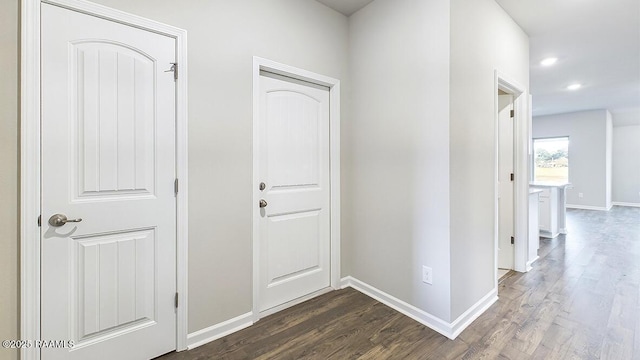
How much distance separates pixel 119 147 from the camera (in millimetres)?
1545

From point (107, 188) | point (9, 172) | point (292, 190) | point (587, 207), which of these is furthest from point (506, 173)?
point (587, 207)

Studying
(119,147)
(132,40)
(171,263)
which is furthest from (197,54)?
(171,263)

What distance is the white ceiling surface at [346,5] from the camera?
8.01 feet

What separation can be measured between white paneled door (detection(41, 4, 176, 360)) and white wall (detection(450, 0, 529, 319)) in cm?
193

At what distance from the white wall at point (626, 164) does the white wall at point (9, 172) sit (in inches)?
477

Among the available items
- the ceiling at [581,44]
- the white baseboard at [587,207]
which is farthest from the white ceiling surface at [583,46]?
the white baseboard at [587,207]

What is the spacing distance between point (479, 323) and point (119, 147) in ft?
8.95

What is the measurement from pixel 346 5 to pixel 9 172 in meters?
2.63

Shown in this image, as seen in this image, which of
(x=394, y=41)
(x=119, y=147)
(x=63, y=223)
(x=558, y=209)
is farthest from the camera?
(x=558, y=209)

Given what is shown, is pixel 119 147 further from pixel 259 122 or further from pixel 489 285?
pixel 489 285

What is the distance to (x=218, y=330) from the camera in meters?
1.89

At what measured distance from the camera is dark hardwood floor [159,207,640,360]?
174cm

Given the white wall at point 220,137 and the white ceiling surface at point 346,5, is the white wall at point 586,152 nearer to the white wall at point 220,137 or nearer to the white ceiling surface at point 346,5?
the white ceiling surface at point 346,5

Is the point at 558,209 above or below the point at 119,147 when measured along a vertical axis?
below
